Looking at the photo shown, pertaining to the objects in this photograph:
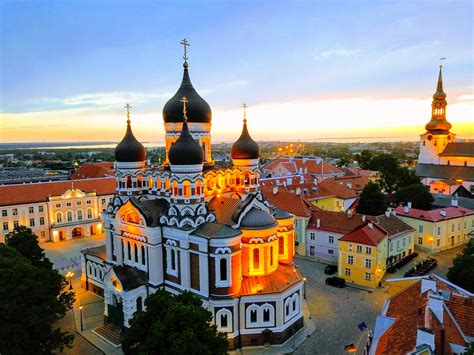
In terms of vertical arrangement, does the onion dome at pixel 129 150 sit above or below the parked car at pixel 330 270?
above

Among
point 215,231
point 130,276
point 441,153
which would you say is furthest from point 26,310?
point 441,153

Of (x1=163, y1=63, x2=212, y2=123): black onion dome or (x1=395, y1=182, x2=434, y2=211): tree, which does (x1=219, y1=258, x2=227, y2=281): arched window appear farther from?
(x1=395, y1=182, x2=434, y2=211): tree

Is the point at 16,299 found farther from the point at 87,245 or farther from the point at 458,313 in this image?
the point at 87,245

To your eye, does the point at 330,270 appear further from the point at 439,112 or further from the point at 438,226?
the point at 439,112

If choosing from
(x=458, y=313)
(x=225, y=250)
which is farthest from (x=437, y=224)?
(x=225, y=250)

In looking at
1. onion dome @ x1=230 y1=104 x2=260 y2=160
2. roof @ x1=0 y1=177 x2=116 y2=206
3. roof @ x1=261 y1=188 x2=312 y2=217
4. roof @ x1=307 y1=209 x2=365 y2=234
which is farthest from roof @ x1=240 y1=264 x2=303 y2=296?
roof @ x1=0 y1=177 x2=116 y2=206

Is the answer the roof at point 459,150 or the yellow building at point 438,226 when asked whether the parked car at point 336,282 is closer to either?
the yellow building at point 438,226

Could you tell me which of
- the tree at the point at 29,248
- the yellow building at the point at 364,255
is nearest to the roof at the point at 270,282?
the yellow building at the point at 364,255

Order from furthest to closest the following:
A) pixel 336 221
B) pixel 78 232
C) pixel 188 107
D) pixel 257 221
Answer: pixel 78 232 → pixel 336 221 → pixel 188 107 → pixel 257 221
